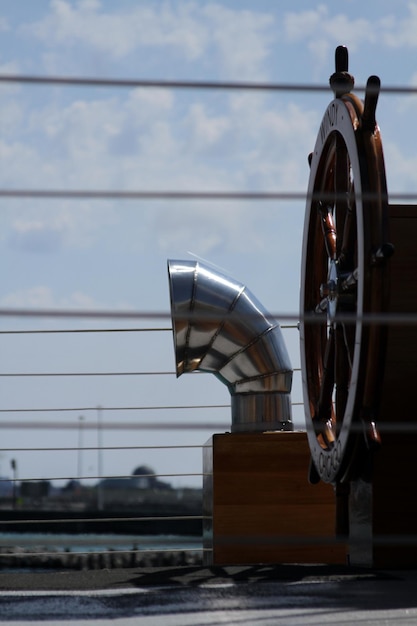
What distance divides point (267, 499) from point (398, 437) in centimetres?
76

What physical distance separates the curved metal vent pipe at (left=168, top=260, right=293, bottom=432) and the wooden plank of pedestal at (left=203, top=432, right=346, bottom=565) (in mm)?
141

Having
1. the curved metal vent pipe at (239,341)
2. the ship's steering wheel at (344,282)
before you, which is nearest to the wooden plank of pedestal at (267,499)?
the curved metal vent pipe at (239,341)

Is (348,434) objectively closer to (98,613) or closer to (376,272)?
(376,272)

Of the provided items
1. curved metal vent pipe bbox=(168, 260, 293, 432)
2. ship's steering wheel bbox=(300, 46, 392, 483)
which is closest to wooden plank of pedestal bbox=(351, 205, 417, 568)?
ship's steering wheel bbox=(300, 46, 392, 483)

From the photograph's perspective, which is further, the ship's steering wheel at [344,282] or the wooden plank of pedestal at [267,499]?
the wooden plank of pedestal at [267,499]

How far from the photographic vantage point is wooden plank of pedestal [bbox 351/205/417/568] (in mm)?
1999

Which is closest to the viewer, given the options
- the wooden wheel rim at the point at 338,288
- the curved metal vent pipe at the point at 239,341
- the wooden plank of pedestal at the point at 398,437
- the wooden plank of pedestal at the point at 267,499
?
the wooden wheel rim at the point at 338,288

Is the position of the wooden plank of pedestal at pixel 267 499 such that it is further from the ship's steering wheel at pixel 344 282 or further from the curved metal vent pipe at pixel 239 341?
the ship's steering wheel at pixel 344 282

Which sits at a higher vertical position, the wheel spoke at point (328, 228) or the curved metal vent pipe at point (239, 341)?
the wheel spoke at point (328, 228)

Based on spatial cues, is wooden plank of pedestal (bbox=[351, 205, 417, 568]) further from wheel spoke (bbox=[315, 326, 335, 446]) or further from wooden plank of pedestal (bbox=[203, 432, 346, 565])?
wooden plank of pedestal (bbox=[203, 432, 346, 565])

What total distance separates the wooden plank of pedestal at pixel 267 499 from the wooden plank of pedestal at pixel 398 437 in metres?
0.62

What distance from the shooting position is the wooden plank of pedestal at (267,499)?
269 cm

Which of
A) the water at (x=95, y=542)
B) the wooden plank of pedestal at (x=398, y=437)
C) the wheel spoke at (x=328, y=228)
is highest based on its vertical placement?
the wheel spoke at (x=328, y=228)

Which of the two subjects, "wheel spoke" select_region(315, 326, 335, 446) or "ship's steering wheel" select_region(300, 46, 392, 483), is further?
"wheel spoke" select_region(315, 326, 335, 446)
